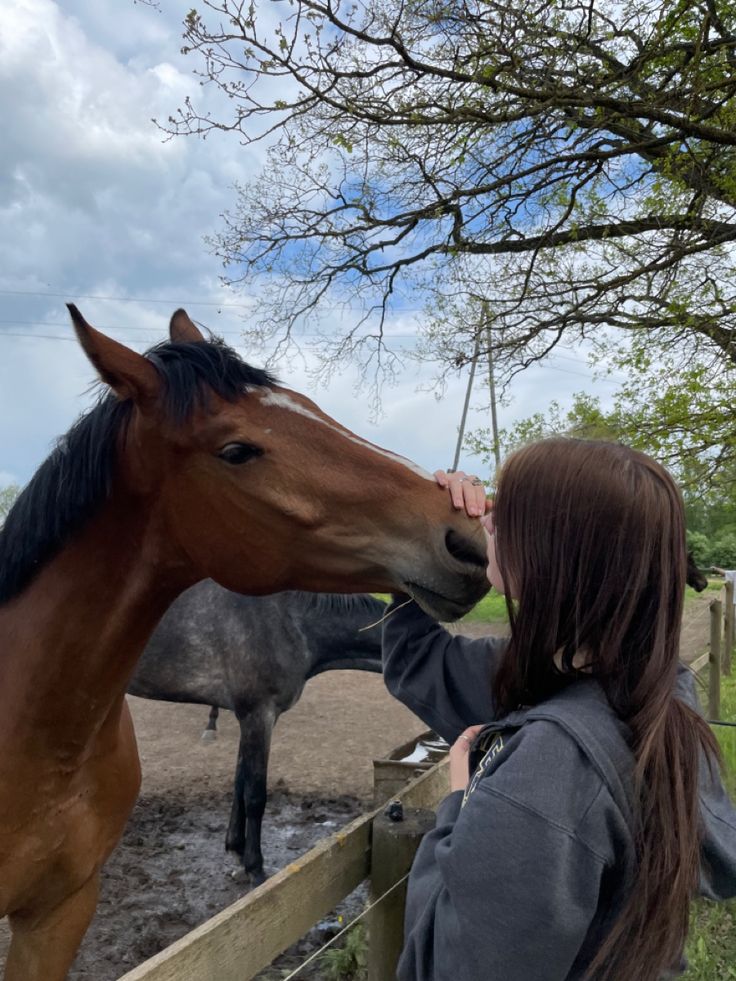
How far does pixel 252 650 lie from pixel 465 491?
3447 mm

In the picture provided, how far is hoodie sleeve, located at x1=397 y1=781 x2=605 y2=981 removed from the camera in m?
0.87

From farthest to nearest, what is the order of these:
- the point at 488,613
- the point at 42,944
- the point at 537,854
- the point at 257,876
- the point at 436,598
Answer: the point at 488,613 → the point at 257,876 → the point at 42,944 → the point at 436,598 → the point at 537,854

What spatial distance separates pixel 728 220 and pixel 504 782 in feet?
21.5

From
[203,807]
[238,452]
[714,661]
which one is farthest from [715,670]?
[238,452]

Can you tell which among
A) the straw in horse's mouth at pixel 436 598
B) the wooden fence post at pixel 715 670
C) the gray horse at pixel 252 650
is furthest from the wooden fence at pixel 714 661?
the straw in horse's mouth at pixel 436 598

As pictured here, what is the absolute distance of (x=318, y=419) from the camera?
6.32 ft

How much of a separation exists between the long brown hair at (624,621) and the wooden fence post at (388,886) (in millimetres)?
948

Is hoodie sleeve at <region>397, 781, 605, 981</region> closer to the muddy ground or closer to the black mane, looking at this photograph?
the black mane

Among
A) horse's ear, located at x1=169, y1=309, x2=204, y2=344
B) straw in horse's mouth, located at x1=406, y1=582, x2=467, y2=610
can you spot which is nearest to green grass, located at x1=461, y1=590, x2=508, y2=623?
horse's ear, located at x1=169, y1=309, x2=204, y2=344

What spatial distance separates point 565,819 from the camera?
88cm

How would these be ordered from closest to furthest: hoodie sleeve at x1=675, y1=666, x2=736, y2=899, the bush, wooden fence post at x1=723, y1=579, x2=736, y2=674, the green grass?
hoodie sleeve at x1=675, y1=666, x2=736, y2=899, wooden fence post at x1=723, y1=579, x2=736, y2=674, the green grass, the bush

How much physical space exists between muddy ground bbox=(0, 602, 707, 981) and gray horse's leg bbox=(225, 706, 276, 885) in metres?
0.13

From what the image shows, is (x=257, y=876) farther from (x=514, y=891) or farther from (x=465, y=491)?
(x=514, y=891)

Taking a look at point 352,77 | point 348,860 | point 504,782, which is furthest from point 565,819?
point 352,77
